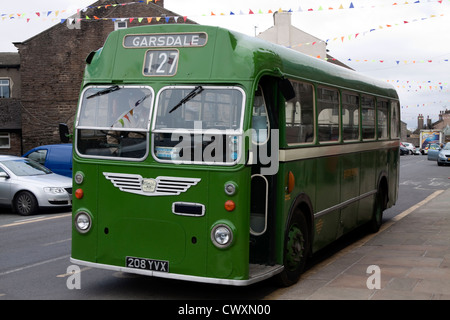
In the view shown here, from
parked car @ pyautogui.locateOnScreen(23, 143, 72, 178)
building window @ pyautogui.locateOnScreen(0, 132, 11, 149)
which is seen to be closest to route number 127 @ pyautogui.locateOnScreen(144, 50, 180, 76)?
parked car @ pyautogui.locateOnScreen(23, 143, 72, 178)

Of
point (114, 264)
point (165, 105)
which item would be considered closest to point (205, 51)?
point (165, 105)

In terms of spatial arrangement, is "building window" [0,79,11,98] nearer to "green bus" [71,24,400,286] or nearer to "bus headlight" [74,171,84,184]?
"green bus" [71,24,400,286]

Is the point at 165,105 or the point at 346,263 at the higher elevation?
the point at 165,105

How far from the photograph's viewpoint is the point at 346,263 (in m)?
9.02

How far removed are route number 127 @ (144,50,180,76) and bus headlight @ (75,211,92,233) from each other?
1.72 meters

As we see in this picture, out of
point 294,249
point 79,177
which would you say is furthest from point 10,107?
point 294,249

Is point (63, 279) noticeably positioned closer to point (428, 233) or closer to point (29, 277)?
point (29, 277)

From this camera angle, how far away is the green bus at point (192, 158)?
6.50m

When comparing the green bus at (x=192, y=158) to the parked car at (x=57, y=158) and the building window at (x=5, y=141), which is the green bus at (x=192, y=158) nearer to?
the parked car at (x=57, y=158)

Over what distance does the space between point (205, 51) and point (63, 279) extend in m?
3.54

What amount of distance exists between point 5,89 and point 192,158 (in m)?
37.5

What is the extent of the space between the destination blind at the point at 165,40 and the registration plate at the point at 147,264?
7.61 ft

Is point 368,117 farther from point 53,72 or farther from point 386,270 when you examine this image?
point 53,72

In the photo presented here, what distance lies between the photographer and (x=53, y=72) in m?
37.5
